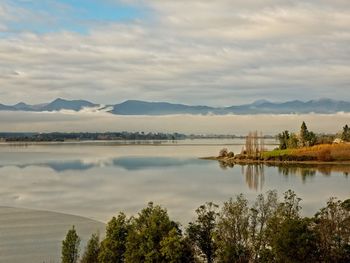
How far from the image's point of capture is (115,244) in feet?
50.7

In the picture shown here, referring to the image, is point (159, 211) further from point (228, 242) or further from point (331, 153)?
point (331, 153)

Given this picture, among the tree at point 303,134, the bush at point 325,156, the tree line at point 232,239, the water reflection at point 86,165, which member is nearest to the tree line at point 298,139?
the tree at point 303,134

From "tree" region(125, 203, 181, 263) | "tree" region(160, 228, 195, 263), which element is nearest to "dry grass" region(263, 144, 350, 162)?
"tree" region(125, 203, 181, 263)

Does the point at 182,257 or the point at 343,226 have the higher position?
the point at 343,226

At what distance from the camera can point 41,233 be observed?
20.2 m

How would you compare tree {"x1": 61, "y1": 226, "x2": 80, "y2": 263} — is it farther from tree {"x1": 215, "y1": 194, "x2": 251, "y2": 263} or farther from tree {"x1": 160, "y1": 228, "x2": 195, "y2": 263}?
tree {"x1": 215, "y1": 194, "x2": 251, "y2": 263}

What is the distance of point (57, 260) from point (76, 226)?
478 cm

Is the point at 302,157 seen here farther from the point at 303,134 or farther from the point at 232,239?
the point at 232,239

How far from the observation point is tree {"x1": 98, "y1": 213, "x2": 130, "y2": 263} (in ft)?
50.0

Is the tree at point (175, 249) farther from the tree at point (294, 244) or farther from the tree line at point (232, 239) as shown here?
the tree at point (294, 244)

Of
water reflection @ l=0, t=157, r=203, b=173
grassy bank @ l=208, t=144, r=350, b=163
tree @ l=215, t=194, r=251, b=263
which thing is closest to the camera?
tree @ l=215, t=194, r=251, b=263

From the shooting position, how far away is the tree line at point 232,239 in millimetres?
13695

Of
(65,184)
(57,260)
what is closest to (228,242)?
(57,260)

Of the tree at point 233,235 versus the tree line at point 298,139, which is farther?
the tree line at point 298,139
